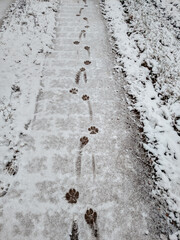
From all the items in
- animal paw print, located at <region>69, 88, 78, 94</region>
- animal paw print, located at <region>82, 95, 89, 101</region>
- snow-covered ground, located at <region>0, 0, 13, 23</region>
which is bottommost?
animal paw print, located at <region>82, 95, 89, 101</region>

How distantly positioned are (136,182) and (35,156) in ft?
5.02

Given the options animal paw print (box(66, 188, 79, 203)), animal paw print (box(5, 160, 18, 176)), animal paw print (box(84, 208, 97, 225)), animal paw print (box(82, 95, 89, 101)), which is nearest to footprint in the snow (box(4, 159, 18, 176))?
animal paw print (box(5, 160, 18, 176))

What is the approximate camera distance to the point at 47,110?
10.5 feet

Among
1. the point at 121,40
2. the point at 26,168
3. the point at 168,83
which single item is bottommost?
the point at 26,168

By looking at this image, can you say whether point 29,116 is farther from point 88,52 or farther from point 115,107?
point 88,52

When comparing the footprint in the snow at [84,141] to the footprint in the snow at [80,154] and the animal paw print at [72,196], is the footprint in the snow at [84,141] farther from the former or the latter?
the animal paw print at [72,196]

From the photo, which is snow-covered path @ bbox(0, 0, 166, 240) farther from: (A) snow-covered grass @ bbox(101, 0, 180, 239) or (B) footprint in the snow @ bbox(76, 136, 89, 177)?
(A) snow-covered grass @ bbox(101, 0, 180, 239)

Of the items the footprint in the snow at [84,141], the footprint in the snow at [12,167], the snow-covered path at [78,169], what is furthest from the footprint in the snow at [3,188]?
the footprint in the snow at [84,141]

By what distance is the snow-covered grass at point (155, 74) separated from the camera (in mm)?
2444

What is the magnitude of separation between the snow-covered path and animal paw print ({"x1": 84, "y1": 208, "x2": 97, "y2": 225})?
0.4 inches

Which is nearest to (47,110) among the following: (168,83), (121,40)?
(168,83)

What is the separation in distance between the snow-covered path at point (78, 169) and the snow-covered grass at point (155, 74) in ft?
1.00

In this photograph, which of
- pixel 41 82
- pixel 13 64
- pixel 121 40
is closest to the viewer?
pixel 41 82

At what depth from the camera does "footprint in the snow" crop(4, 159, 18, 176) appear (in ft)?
7.76
